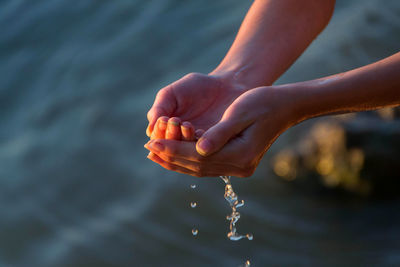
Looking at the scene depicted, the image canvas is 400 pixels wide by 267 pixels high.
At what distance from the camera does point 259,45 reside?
8.38ft

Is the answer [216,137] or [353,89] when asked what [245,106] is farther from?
[353,89]

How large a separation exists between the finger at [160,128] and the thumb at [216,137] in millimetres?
194

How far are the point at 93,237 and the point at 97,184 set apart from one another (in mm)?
533

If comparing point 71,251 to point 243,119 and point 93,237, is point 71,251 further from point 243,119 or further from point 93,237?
point 243,119

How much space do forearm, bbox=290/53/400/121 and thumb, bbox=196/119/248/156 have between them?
297mm

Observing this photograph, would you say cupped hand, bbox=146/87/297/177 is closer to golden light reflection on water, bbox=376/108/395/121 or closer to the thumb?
the thumb

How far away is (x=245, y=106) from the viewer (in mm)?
1968

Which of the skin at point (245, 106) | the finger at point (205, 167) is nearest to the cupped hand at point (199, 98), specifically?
the skin at point (245, 106)

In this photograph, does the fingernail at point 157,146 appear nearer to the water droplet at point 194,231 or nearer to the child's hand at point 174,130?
the child's hand at point 174,130

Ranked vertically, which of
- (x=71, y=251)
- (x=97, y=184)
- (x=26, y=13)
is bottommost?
(x=71, y=251)

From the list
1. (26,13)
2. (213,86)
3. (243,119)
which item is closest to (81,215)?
(213,86)

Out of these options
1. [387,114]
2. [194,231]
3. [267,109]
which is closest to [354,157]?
[387,114]

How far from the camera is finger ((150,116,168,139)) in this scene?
6.59 ft

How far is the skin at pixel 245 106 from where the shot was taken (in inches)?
77.0
